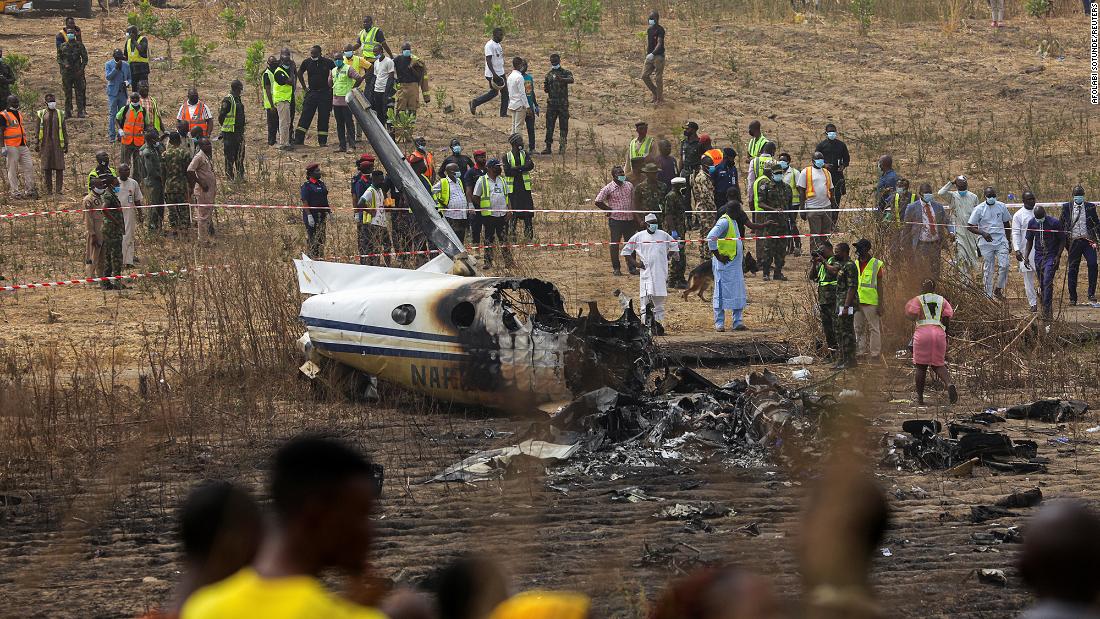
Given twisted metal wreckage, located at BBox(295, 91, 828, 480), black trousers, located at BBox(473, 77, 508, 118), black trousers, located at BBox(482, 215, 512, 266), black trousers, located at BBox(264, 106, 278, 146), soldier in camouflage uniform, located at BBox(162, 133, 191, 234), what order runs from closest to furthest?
twisted metal wreckage, located at BBox(295, 91, 828, 480)
soldier in camouflage uniform, located at BBox(162, 133, 191, 234)
black trousers, located at BBox(482, 215, 512, 266)
black trousers, located at BBox(264, 106, 278, 146)
black trousers, located at BBox(473, 77, 508, 118)

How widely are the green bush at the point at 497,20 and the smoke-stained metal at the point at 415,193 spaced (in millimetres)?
16905

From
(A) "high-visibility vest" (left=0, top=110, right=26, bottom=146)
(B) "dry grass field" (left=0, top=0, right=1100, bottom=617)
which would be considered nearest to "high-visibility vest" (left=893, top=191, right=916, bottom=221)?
(B) "dry grass field" (left=0, top=0, right=1100, bottom=617)

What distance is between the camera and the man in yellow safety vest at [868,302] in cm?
1569

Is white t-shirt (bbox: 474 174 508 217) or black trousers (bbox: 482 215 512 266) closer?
white t-shirt (bbox: 474 174 508 217)

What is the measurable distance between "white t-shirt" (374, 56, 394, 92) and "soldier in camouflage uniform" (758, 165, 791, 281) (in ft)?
26.9

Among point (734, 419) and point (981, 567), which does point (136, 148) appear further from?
point (981, 567)

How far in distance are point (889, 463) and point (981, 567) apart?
275cm

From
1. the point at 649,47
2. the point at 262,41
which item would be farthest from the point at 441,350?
the point at 262,41

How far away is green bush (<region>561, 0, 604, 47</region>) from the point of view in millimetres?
32750

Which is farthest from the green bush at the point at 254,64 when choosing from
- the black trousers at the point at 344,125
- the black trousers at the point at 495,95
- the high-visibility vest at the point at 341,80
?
the black trousers at the point at 495,95

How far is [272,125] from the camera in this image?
26453mm

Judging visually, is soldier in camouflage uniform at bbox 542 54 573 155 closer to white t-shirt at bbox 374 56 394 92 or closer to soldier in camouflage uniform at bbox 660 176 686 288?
white t-shirt at bbox 374 56 394 92

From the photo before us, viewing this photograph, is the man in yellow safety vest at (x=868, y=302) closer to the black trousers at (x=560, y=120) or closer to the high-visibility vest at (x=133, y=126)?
the black trousers at (x=560, y=120)

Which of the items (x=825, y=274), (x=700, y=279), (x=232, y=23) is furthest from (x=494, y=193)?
(x=232, y=23)
